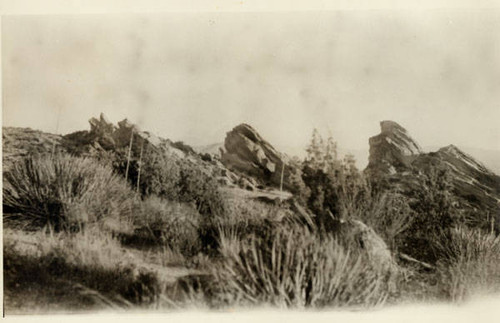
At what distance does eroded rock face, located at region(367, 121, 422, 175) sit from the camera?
3.88 meters

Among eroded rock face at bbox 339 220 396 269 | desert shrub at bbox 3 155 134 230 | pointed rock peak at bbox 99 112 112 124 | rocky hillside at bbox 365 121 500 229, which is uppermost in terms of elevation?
pointed rock peak at bbox 99 112 112 124

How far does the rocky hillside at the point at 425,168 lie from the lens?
3867 mm

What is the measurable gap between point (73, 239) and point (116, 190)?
48cm

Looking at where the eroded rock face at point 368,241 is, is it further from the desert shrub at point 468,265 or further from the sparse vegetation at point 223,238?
the desert shrub at point 468,265

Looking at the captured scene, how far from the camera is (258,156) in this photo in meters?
3.87

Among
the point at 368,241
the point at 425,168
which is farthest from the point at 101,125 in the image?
the point at 425,168

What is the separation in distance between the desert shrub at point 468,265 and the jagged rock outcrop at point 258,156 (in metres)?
1.30

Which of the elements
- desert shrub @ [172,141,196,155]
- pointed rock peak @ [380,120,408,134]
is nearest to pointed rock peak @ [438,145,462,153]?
pointed rock peak @ [380,120,408,134]

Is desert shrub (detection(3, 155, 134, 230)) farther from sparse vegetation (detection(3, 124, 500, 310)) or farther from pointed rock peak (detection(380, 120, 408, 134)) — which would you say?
pointed rock peak (detection(380, 120, 408, 134))

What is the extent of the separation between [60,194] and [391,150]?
2.61 metres

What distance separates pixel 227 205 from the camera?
3773 mm

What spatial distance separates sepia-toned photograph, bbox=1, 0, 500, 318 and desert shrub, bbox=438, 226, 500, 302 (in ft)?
0.03

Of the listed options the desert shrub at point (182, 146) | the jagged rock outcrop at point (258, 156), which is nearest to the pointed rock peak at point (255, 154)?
the jagged rock outcrop at point (258, 156)

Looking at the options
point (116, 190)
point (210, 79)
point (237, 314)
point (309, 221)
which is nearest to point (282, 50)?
point (210, 79)
